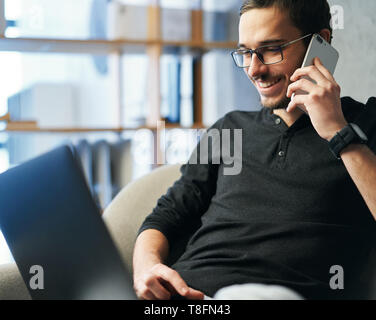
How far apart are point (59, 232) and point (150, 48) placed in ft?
6.04

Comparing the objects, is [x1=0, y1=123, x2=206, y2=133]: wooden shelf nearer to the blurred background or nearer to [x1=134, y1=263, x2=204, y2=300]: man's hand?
the blurred background

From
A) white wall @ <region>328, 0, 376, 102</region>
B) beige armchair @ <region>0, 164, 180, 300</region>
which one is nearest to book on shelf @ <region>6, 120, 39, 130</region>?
beige armchair @ <region>0, 164, 180, 300</region>

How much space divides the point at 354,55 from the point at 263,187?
0.35 m

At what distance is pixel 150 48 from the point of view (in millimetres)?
2381

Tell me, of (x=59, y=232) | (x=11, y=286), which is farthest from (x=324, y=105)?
(x=11, y=286)

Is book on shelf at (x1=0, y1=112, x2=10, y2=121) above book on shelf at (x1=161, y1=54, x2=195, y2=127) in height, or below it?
below

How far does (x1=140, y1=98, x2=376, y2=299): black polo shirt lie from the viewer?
2.94ft

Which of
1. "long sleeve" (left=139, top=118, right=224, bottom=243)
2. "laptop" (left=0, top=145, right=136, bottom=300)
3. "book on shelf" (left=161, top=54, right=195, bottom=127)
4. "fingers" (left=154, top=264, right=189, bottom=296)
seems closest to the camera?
"laptop" (left=0, top=145, right=136, bottom=300)

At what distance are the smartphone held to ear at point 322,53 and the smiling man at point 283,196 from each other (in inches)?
1.6

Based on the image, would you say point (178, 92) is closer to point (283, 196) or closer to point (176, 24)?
point (176, 24)

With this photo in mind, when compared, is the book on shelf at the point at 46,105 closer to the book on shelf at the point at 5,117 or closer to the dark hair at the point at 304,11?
the book on shelf at the point at 5,117

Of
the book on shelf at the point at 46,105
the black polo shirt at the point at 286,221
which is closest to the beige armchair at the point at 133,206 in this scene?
the black polo shirt at the point at 286,221

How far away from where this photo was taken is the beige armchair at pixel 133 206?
1158 millimetres

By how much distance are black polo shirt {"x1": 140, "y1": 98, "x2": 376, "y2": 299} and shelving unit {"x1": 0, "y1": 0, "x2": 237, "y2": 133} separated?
1338 millimetres
